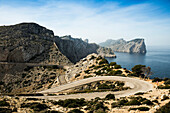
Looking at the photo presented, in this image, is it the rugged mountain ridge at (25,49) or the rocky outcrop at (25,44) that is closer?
the rugged mountain ridge at (25,49)

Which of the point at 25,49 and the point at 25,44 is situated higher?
the point at 25,44

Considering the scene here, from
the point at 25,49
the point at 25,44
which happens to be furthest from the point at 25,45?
the point at 25,49

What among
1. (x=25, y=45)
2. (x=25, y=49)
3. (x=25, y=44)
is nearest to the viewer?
(x=25, y=49)

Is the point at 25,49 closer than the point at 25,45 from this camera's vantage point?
Yes

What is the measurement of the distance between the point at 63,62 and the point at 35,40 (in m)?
31.7

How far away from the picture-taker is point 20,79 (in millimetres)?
61938

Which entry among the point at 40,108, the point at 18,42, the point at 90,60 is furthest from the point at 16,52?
the point at 40,108

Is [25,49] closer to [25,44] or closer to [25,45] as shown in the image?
[25,45]

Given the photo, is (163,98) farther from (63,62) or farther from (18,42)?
(18,42)

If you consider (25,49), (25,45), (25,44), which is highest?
(25,44)

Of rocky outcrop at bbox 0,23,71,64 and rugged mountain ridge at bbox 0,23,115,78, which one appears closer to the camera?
rugged mountain ridge at bbox 0,23,115,78

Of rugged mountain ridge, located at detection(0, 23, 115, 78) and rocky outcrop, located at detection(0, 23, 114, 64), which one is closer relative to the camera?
rugged mountain ridge, located at detection(0, 23, 115, 78)

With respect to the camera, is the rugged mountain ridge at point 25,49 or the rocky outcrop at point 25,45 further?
the rocky outcrop at point 25,45

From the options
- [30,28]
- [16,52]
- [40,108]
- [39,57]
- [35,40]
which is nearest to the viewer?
[40,108]
